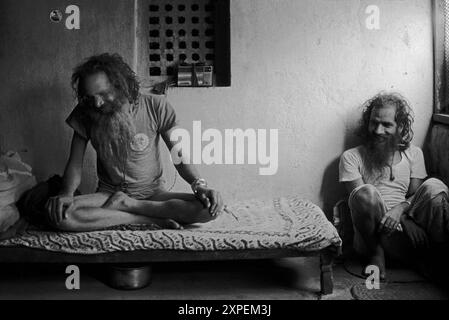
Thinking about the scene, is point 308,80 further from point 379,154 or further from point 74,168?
point 74,168

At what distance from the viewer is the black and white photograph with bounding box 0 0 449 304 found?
358 centimetres

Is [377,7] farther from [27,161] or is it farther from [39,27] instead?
[27,161]

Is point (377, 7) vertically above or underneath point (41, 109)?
above

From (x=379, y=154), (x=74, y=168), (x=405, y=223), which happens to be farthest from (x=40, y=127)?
(x=405, y=223)

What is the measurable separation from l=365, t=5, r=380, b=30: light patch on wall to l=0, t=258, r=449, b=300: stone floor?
1.88 m

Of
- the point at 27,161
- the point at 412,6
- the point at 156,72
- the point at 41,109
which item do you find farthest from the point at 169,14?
the point at 412,6

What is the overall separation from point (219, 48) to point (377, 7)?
1307 millimetres

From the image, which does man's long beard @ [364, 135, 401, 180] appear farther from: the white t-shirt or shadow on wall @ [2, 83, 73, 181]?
shadow on wall @ [2, 83, 73, 181]

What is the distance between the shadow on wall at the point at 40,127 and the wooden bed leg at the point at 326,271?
2.22m

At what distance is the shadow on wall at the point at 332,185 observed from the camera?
173 inches

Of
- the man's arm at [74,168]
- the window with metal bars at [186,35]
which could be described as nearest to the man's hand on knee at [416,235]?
the window with metal bars at [186,35]

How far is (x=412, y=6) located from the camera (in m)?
4.25
